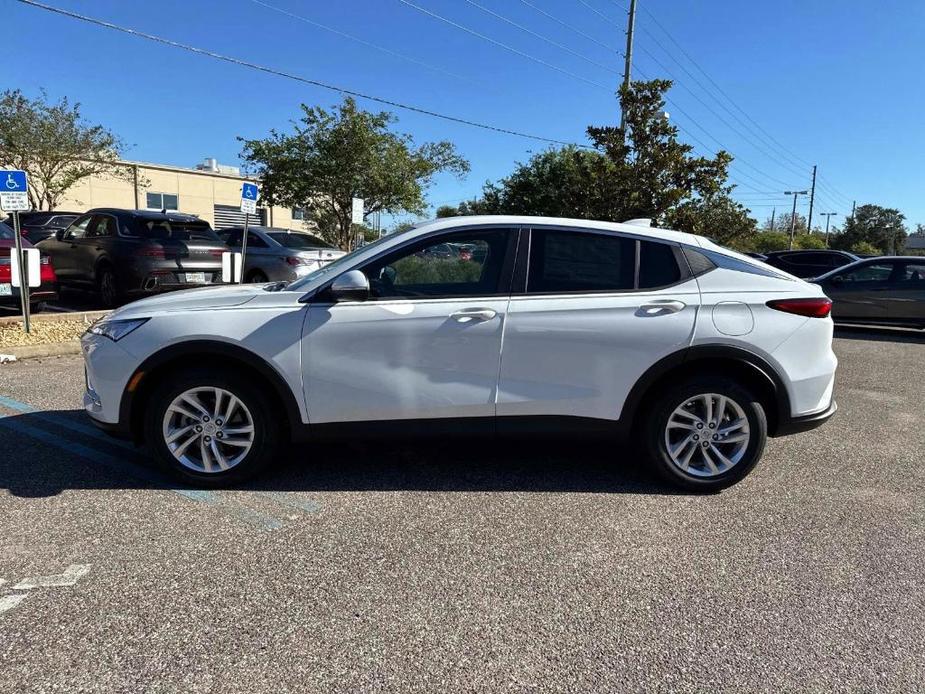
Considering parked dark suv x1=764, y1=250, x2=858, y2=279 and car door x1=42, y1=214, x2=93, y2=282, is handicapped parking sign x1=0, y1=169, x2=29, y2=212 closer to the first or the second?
car door x1=42, y1=214, x2=93, y2=282

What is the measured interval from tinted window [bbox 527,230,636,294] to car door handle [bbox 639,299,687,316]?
162 mm

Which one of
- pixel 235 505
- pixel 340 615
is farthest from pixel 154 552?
pixel 340 615

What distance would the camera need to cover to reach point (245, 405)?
385 centimetres

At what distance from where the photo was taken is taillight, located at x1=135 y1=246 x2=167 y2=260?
32.4 feet

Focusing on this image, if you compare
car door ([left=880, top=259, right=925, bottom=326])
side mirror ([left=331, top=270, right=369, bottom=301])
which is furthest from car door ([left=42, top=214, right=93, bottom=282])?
car door ([left=880, top=259, right=925, bottom=326])

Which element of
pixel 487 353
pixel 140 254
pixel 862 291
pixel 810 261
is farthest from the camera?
pixel 810 261

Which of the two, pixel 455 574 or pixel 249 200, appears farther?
pixel 249 200

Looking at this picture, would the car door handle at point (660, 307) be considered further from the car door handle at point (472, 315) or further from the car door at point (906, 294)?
the car door at point (906, 294)

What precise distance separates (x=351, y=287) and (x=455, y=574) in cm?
164

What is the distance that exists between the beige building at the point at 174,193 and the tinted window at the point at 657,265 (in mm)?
30854

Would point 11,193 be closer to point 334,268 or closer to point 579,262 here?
point 334,268

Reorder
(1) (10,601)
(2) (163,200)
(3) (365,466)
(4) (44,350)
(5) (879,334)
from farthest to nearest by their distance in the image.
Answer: (2) (163,200), (5) (879,334), (4) (44,350), (3) (365,466), (1) (10,601)

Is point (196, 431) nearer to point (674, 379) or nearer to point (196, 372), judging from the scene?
point (196, 372)

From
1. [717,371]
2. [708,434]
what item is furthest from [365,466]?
[717,371]
